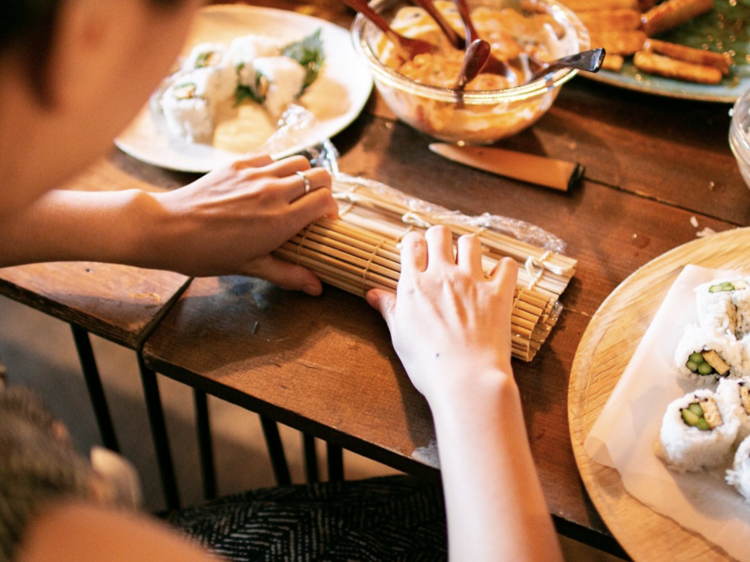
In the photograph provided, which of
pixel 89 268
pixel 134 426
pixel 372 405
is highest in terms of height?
pixel 89 268

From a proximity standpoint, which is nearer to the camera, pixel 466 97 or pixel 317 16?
pixel 466 97

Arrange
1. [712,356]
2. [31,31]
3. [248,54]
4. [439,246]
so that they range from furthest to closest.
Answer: [248,54] → [439,246] → [712,356] → [31,31]

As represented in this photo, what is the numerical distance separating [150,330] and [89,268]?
0.17 m

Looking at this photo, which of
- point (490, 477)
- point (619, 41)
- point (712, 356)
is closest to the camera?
point (490, 477)

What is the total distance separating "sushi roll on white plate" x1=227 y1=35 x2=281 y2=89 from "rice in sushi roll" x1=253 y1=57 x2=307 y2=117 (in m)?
0.02

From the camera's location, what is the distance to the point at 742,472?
0.76m

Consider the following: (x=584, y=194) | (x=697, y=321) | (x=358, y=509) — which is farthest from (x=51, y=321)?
(x=697, y=321)

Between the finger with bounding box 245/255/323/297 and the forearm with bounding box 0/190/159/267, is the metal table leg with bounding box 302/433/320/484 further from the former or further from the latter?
the forearm with bounding box 0/190/159/267

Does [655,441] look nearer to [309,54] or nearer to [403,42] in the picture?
[403,42]

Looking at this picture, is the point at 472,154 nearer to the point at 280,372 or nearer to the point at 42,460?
the point at 280,372

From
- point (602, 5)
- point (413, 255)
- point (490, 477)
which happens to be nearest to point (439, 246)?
point (413, 255)

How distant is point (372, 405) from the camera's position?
0.88 meters

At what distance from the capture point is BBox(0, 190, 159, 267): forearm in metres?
0.97

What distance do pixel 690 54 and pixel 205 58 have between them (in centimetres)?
105
